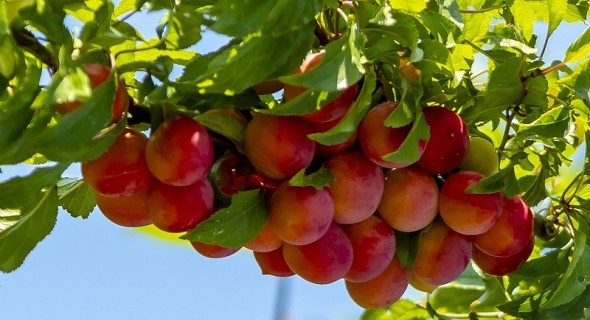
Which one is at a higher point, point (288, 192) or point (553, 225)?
point (288, 192)

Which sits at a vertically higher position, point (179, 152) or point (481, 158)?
point (179, 152)

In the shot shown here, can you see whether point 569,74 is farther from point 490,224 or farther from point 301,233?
point 301,233

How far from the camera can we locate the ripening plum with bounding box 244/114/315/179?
0.81m

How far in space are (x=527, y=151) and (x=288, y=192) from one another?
1.34 feet

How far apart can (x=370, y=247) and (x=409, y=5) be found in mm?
250

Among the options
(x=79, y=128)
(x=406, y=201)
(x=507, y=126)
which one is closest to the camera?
(x=79, y=128)

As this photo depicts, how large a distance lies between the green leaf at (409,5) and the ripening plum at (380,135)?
0.09m

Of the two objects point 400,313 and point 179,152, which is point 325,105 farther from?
point 400,313

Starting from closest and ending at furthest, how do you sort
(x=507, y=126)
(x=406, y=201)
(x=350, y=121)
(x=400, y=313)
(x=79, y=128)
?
(x=79, y=128) < (x=350, y=121) < (x=406, y=201) < (x=507, y=126) < (x=400, y=313)

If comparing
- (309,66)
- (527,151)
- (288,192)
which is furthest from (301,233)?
(527,151)

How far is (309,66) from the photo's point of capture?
0.80m

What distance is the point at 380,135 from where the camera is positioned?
844 mm

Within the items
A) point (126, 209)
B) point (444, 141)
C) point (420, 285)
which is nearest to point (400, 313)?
point (420, 285)

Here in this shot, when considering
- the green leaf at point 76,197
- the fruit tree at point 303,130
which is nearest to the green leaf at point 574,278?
the fruit tree at point 303,130
